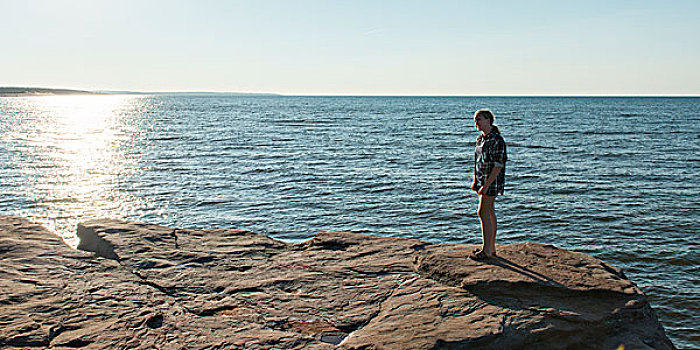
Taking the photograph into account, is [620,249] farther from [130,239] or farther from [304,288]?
[130,239]

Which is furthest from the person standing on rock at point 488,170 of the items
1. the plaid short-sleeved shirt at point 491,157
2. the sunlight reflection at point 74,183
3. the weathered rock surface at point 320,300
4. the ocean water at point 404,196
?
the sunlight reflection at point 74,183

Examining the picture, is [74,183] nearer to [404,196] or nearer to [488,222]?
[404,196]

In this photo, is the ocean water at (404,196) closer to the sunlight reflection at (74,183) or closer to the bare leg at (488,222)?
the sunlight reflection at (74,183)

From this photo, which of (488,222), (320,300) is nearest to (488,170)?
(488,222)

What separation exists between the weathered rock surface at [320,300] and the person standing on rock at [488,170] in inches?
13.9

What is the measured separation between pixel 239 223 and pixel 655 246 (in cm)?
1094

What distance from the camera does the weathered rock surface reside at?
5.83m

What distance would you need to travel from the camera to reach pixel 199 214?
16.3 meters

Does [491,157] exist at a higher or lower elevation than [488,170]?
higher

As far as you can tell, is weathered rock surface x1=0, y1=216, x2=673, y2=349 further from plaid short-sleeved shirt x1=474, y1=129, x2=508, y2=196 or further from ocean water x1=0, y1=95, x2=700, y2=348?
ocean water x1=0, y1=95, x2=700, y2=348

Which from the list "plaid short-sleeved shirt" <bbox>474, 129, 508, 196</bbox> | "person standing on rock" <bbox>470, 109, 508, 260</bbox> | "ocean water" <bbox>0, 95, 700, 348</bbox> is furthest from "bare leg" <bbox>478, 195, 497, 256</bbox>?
"ocean water" <bbox>0, 95, 700, 348</bbox>

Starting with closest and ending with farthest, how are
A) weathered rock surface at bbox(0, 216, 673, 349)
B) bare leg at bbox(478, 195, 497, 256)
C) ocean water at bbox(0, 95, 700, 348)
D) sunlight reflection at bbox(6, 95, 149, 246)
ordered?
weathered rock surface at bbox(0, 216, 673, 349)
bare leg at bbox(478, 195, 497, 256)
ocean water at bbox(0, 95, 700, 348)
sunlight reflection at bbox(6, 95, 149, 246)

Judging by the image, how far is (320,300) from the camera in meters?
6.80

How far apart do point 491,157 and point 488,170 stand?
0.20 m
